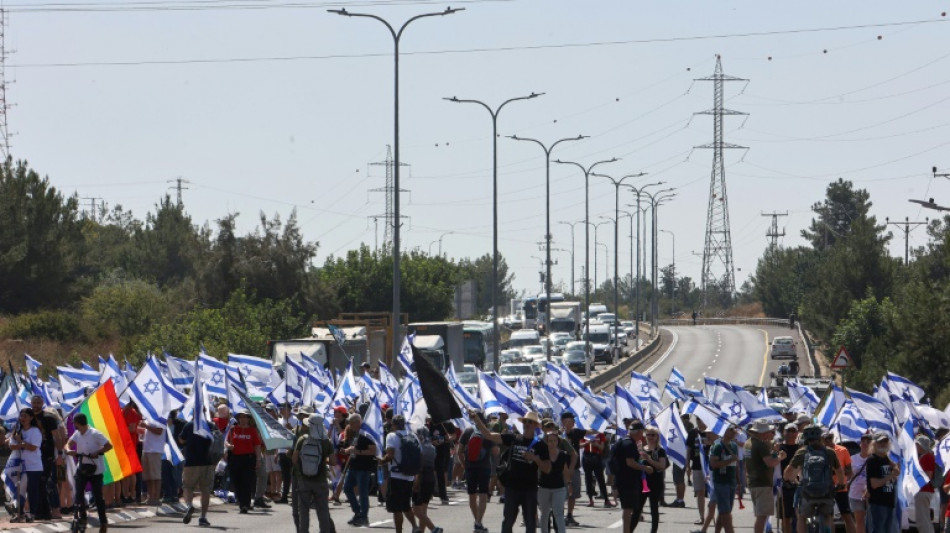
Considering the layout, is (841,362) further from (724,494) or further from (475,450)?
(724,494)

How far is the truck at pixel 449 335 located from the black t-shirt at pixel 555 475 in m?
35.9

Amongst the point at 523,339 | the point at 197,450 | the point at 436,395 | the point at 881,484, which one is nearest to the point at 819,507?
the point at 881,484

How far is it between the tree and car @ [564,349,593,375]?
2099cm

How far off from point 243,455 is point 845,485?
804 centimetres

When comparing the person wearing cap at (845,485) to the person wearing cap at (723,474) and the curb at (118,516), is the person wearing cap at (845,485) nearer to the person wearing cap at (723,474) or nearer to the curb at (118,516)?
the person wearing cap at (723,474)

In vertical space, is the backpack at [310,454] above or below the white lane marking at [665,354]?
below

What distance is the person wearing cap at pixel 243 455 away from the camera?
20.7 metres

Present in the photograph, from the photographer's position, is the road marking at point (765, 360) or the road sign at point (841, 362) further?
the road marking at point (765, 360)

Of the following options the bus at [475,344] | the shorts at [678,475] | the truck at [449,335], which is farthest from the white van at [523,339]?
the shorts at [678,475]

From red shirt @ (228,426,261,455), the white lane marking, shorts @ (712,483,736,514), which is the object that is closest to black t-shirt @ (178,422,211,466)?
red shirt @ (228,426,261,455)

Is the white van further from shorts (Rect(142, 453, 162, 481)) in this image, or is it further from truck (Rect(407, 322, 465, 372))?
shorts (Rect(142, 453, 162, 481))

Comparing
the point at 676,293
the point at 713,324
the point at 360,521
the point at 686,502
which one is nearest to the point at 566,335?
the point at 713,324

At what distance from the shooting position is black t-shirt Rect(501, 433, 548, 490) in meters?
15.4

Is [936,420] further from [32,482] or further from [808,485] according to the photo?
[32,482]
